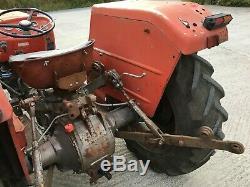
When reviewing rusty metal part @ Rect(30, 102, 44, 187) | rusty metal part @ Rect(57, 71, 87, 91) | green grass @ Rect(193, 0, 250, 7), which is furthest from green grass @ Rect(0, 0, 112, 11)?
rusty metal part @ Rect(30, 102, 44, 187)

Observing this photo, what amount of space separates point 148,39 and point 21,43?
95 centimetres

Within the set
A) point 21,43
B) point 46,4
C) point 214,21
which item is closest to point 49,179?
point 21,43

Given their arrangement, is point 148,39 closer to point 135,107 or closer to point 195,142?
point 135,107

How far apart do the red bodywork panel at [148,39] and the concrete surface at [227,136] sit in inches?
20.5

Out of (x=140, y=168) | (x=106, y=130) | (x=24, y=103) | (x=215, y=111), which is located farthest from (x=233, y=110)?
(x=24, y=103)

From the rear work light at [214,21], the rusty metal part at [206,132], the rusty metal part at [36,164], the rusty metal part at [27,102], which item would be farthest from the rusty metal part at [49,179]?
the rear work light at [214,21]

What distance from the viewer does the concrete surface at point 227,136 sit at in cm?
216

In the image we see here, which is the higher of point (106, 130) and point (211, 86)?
point (211, 86)

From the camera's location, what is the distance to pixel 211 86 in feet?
5.72

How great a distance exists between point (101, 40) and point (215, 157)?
105 cm

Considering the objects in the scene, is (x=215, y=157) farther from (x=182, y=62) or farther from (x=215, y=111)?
(x=182, y=62)

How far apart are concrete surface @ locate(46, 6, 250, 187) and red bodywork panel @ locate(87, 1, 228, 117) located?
1.71 ft

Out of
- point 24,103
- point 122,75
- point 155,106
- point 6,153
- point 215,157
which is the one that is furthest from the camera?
point 215,157

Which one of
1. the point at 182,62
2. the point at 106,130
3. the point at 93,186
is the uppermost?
the point at 182,62
